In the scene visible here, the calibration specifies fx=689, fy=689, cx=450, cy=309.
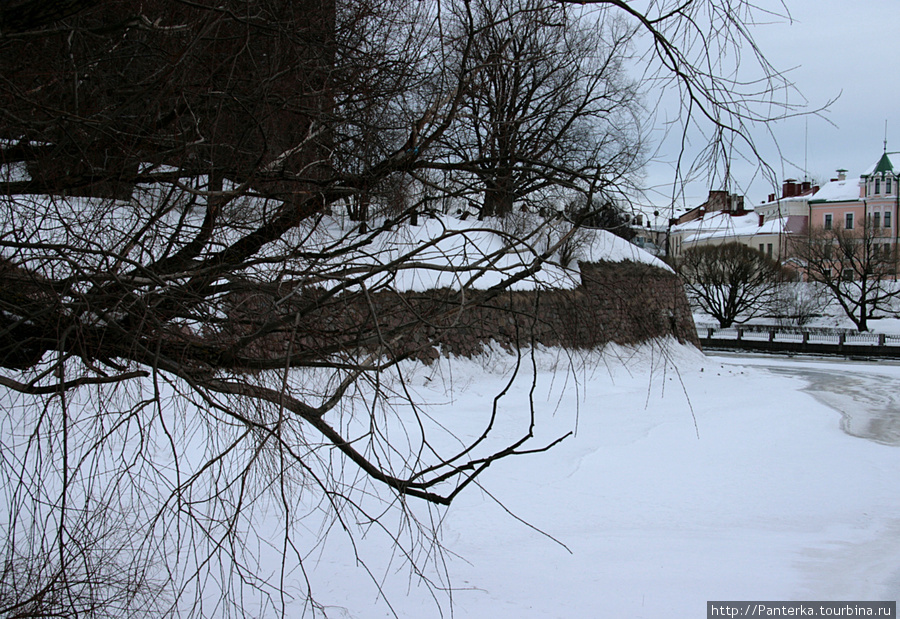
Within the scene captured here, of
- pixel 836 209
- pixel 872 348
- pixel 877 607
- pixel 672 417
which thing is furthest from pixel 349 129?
pixel 836 209

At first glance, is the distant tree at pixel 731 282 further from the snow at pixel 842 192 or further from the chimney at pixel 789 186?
the chimney at pixel 789 186

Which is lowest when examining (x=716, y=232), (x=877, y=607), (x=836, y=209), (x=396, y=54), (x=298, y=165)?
(x=877, y=607)

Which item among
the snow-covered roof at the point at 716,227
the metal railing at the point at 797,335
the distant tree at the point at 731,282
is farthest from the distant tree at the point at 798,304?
the snow-covered roof at the point at 716,227

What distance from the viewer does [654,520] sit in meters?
6.80

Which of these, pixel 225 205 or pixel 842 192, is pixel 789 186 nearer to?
pixel 225 205

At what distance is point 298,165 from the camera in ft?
12.2

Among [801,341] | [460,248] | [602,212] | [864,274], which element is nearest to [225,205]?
[460,248]

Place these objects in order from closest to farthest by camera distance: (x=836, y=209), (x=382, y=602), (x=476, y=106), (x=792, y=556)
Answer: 1. (x=476, y=106)
2. (x=382, y=602)
3. (x=792, y=556)
4. (x=836, y=209)

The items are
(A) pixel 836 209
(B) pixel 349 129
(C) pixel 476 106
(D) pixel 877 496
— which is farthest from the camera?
(A) pixel 836 209

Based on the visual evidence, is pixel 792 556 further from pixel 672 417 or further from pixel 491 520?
pixel 672 417

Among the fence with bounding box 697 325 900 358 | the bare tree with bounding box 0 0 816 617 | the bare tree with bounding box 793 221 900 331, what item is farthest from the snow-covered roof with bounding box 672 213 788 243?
the bare tree with bounding box 793 221 900 331

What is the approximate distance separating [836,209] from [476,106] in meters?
39.1

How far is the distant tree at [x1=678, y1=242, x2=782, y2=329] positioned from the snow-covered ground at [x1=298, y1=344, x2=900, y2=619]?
71.9 feet

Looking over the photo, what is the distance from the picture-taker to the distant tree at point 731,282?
109ft
